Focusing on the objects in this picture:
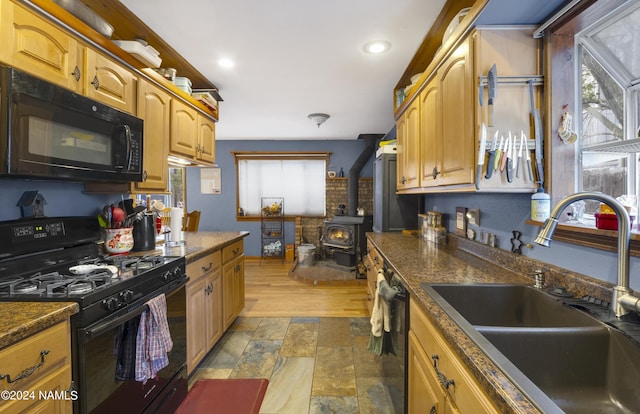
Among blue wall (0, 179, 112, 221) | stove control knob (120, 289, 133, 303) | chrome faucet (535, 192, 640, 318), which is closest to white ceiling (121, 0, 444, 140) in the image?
blue wall (0, 179, 112, 221)

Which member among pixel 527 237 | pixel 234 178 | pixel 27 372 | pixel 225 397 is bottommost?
pixel 225 397

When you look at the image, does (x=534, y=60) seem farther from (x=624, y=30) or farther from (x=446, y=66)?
(x=446, y=66)

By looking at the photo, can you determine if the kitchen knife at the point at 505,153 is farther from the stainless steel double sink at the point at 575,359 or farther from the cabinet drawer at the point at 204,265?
the cabinet drawer at the point at 204,265

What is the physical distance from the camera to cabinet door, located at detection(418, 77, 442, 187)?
5.88 feet

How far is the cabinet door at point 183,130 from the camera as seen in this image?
2.16 m

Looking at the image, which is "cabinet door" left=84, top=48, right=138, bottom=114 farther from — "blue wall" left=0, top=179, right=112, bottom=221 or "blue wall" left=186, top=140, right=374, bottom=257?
"blue wall" left=186, top=140, right=374, bottom=257

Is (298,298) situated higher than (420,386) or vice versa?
(420,386)

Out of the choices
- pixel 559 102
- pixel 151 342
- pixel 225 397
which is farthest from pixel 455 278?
pixel 225 397

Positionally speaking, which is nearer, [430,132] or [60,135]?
[60,135]

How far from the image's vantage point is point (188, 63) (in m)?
2.38

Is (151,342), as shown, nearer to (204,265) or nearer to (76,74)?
(204,265)

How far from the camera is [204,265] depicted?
1979 millimetres

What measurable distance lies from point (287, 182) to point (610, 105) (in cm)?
478

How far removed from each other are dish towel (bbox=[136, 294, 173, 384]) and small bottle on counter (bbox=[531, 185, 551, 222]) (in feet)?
5.94
